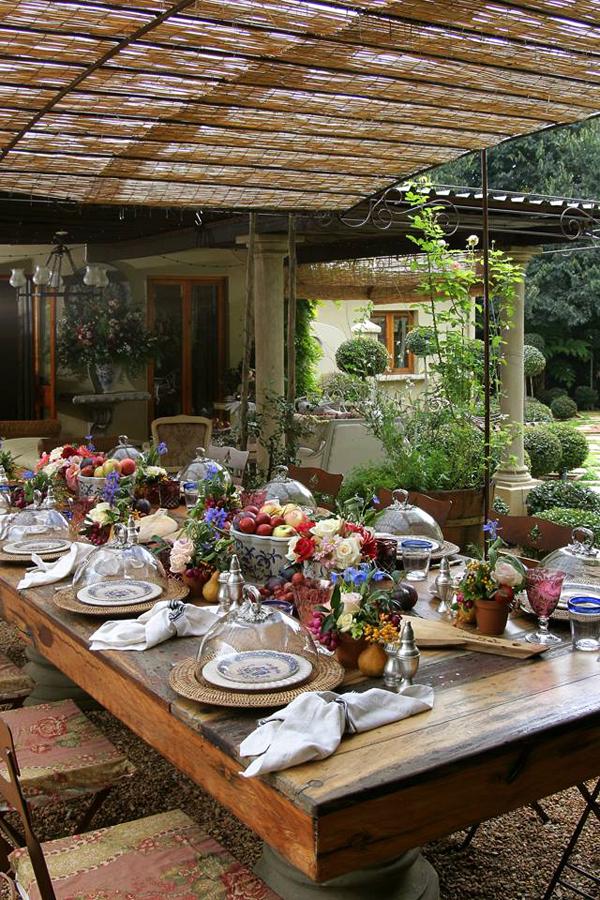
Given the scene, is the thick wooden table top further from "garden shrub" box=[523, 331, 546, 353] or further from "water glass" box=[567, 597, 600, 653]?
"garden shrub" box=[523, 331, 546, 353]

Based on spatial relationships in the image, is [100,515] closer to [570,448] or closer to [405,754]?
[405,754]

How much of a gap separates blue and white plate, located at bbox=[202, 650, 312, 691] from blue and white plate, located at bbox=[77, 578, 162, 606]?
0.72 metres

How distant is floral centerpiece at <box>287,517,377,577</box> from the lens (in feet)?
9.02

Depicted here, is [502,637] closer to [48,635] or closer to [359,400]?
[48,635]

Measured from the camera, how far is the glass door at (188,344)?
13.0 meters

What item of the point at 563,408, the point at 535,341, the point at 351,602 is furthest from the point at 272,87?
the point at 535,341

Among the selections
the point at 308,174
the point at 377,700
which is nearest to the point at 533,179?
the point at 308,174

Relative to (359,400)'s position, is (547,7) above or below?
above

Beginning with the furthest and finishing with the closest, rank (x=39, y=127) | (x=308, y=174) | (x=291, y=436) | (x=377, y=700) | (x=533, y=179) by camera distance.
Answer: (x=533, y=179) → (x=291, y=436) → (x=308, y=174) → (x=39, y=127) → (x=377, y=700)

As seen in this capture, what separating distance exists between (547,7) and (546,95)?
3.13 ft

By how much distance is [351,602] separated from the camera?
2438 mm

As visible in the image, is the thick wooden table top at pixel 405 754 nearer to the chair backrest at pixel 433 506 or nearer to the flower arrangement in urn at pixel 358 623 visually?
the flower arrangement in urn at pixel 358 623

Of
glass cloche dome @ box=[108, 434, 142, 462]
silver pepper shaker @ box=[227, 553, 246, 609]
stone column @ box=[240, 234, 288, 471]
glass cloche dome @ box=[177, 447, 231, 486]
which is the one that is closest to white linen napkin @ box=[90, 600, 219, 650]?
silver pepper shaker @ box=[227, 553, 246, 609]

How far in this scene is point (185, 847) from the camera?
2381mm
